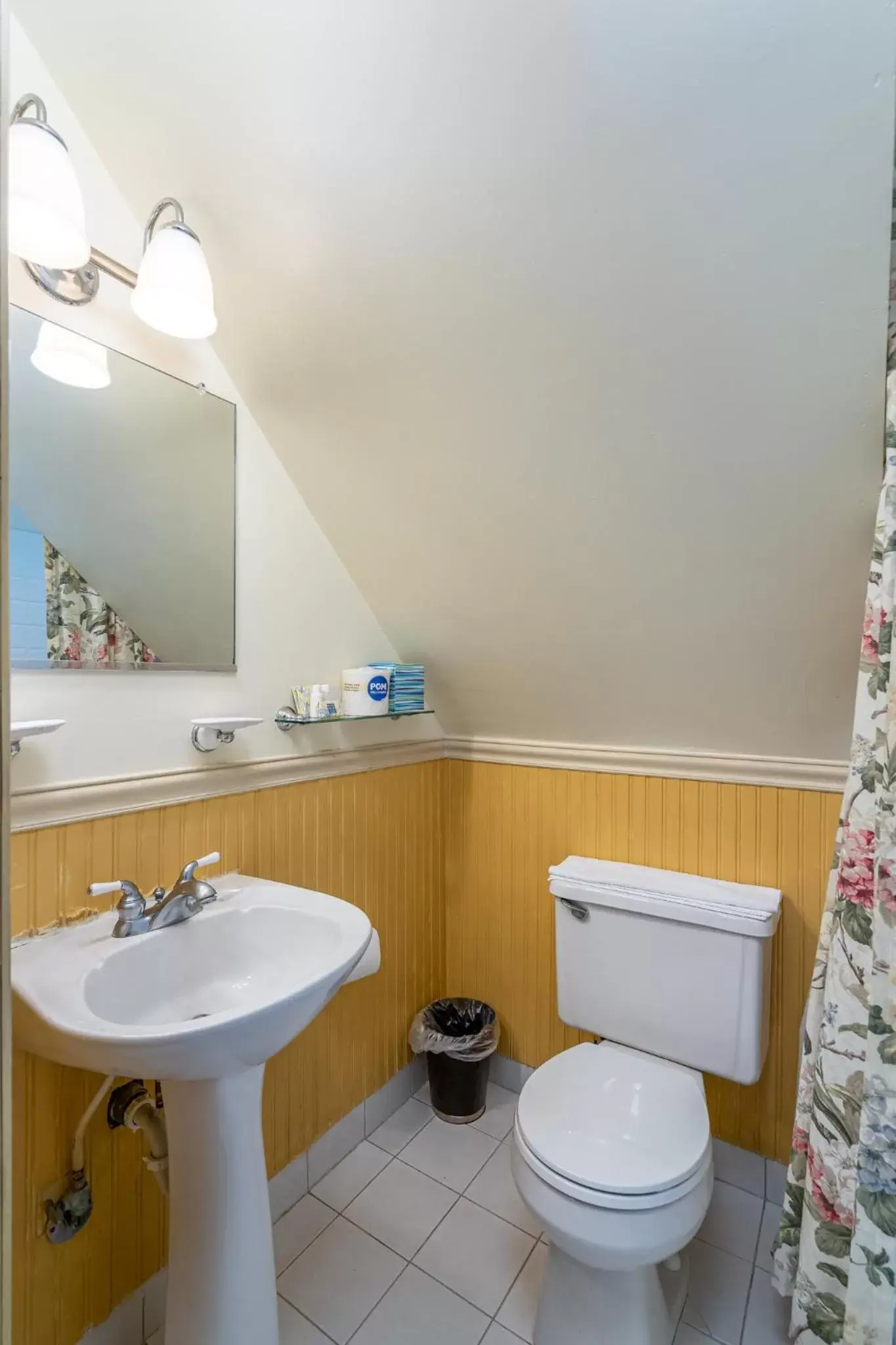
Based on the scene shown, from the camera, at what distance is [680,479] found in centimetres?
111

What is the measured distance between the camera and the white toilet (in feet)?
3.39

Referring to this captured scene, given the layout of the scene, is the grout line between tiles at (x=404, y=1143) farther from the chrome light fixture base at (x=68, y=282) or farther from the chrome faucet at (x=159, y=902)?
the chrome light fixture base at (x=68, y=282)

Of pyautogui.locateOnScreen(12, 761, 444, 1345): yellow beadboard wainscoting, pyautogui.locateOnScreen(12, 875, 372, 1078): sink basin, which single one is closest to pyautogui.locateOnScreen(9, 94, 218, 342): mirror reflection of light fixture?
pyautogui.locateOnScreen(12, 761, 444, 1345): yellow beadboard wainscoting

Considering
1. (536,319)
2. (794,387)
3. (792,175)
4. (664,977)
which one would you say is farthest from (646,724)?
(792,175)

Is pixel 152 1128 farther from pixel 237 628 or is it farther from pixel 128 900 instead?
pixel 237 628

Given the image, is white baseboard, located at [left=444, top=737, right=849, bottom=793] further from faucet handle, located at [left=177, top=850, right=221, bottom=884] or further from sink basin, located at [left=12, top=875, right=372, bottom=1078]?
faucet handle, located at [left=177, top=850, right=221, bottom=884]

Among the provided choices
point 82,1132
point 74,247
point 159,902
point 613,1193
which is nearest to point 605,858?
point 613,1193

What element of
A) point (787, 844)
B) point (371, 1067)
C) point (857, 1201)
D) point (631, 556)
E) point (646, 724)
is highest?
point (631, 556)

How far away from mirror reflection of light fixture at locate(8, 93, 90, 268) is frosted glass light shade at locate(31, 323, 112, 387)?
0.11 meters

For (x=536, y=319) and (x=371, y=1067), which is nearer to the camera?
(x=536, y=319)

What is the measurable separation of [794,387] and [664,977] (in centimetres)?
125

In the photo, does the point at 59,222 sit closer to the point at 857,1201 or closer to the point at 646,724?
the point at 646,724

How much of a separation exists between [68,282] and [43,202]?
0.16 meters

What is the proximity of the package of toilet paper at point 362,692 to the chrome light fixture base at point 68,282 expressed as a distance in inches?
35.1
